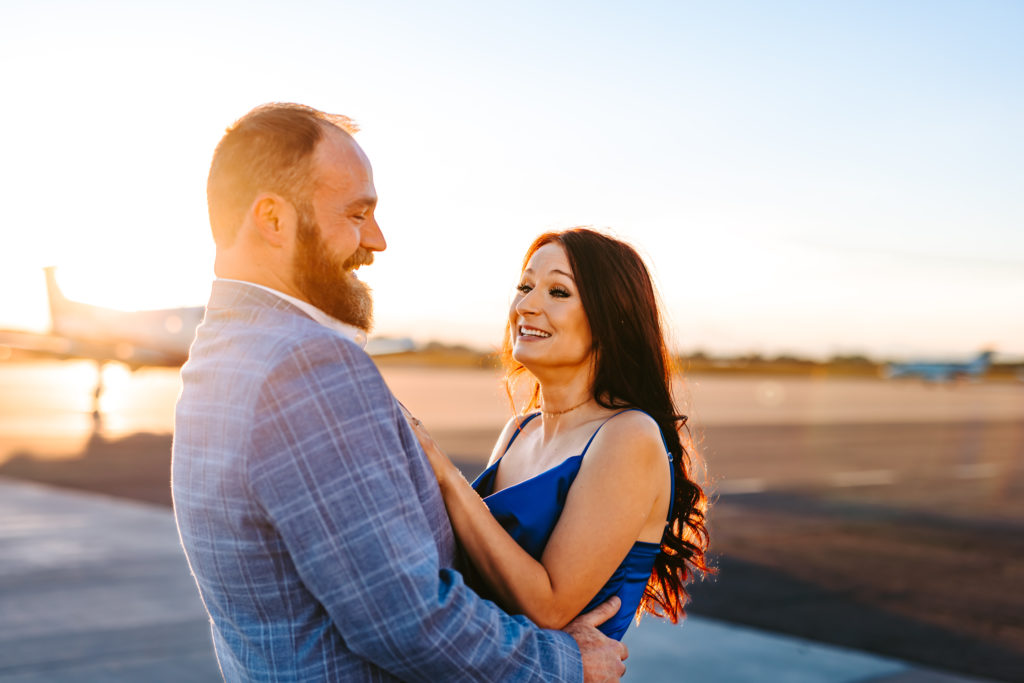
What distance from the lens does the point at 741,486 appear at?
42.7 ft

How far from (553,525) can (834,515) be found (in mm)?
9655

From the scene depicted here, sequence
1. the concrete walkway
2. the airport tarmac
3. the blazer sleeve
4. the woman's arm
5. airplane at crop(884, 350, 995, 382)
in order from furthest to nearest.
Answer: airplane at crop(884, 350, 995, 382) < the airport tarmac < the concrete walkway < the woman's arm < the blazer sleeve

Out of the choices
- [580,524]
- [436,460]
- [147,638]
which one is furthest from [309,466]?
[147,638]

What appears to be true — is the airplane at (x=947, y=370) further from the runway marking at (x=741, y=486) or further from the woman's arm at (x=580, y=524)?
the woman's arm at (x=580, y=524)

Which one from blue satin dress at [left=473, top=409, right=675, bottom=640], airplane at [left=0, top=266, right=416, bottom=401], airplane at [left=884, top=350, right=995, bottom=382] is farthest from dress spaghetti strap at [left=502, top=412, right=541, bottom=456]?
airplane at [left=884, top=350, right=995, bottom=382]

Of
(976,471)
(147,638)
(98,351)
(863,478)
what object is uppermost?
(147,638)

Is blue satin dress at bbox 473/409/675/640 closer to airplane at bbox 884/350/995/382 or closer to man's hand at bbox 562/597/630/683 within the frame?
man's hand at bbox 562/597/630/683

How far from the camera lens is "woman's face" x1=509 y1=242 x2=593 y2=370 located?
235cm

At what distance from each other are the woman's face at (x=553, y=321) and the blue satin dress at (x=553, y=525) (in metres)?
0.26

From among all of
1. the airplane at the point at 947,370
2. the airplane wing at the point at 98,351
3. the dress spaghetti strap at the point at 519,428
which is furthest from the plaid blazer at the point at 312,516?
A: the airplane at the point at 947,370

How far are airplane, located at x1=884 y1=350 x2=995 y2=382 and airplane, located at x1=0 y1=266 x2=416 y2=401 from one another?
60001mm

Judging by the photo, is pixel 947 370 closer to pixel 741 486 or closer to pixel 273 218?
pixel 741 486

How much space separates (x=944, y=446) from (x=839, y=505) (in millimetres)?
10633

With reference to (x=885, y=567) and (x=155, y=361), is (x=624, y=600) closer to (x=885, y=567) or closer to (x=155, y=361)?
(x=885, y=567)
